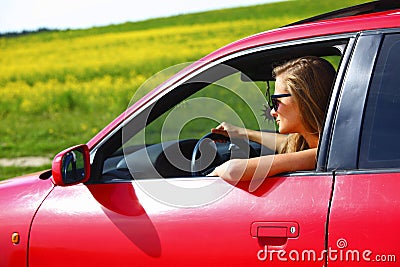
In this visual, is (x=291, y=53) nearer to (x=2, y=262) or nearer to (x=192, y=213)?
(x=192, y=213)

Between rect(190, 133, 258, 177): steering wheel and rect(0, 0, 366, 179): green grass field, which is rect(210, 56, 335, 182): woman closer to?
rect(190, 133, 258, 177): steering wheel

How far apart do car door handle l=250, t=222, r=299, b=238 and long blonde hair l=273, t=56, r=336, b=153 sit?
0.46 meters

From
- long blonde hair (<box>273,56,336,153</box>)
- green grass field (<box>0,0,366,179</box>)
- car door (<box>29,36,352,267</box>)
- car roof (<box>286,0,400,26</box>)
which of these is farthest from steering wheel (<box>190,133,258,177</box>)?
green grass field (<box>0,0,366,179</box>)

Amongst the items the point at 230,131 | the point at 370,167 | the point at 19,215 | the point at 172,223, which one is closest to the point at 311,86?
the point at 370,167

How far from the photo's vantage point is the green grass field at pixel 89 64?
599 inches

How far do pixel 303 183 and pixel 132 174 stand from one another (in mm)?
940

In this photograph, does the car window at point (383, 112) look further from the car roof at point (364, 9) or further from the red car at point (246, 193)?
the car roof at point (364, 9)

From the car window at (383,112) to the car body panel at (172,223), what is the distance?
178 millimetres

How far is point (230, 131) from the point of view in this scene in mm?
4102

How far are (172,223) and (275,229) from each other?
0.43m

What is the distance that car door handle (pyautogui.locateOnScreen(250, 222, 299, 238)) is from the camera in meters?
2.92

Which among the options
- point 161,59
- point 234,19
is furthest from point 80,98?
point 234,19

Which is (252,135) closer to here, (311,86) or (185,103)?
(185,103)

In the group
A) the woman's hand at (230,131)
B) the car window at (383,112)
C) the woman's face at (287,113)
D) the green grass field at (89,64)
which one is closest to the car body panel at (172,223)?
the car window at (383,112)
